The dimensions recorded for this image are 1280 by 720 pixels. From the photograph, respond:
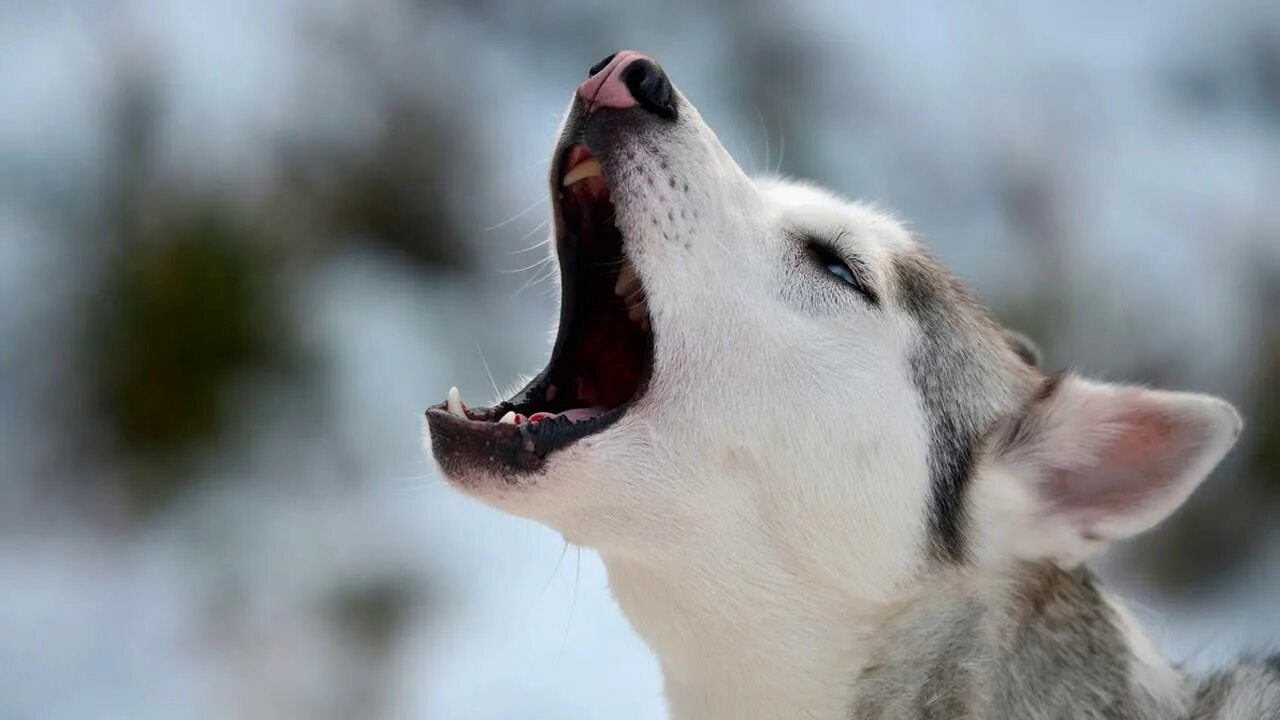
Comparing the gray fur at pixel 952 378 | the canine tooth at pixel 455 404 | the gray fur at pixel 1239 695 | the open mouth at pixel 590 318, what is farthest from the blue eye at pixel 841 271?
the gray fur at pixel 1239 695

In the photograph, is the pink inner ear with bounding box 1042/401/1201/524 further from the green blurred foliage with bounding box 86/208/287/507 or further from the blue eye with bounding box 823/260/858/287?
the green blurred foliage with bounding box 86/208/287/507

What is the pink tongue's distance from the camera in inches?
106

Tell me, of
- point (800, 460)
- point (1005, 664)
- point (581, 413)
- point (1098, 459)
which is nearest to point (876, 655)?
point (1005, 664)

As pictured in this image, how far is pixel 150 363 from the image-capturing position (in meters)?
8.95

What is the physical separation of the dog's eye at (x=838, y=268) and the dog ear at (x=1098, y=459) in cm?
51

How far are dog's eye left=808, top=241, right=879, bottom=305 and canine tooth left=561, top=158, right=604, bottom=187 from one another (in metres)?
0.56

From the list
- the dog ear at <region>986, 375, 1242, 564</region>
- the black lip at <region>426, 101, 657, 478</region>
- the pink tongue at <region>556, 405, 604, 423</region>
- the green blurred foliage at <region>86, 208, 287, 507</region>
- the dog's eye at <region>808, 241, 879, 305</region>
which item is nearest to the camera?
the black lip at <region>426, 101, 657, 478</region>

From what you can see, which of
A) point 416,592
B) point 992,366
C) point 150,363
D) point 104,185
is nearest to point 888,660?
point 992,366

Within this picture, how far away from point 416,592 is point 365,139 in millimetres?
4145

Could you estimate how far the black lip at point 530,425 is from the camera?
2582mm

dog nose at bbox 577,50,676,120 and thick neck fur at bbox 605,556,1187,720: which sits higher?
dog nose at bbox 577,50,676,120

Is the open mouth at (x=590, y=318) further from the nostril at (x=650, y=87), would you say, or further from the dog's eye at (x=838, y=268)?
the dog's eye at (x=838, y=268)

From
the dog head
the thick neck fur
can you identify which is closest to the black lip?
the dog head

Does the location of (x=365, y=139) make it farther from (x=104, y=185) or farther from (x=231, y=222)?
(x=104, y=185)
